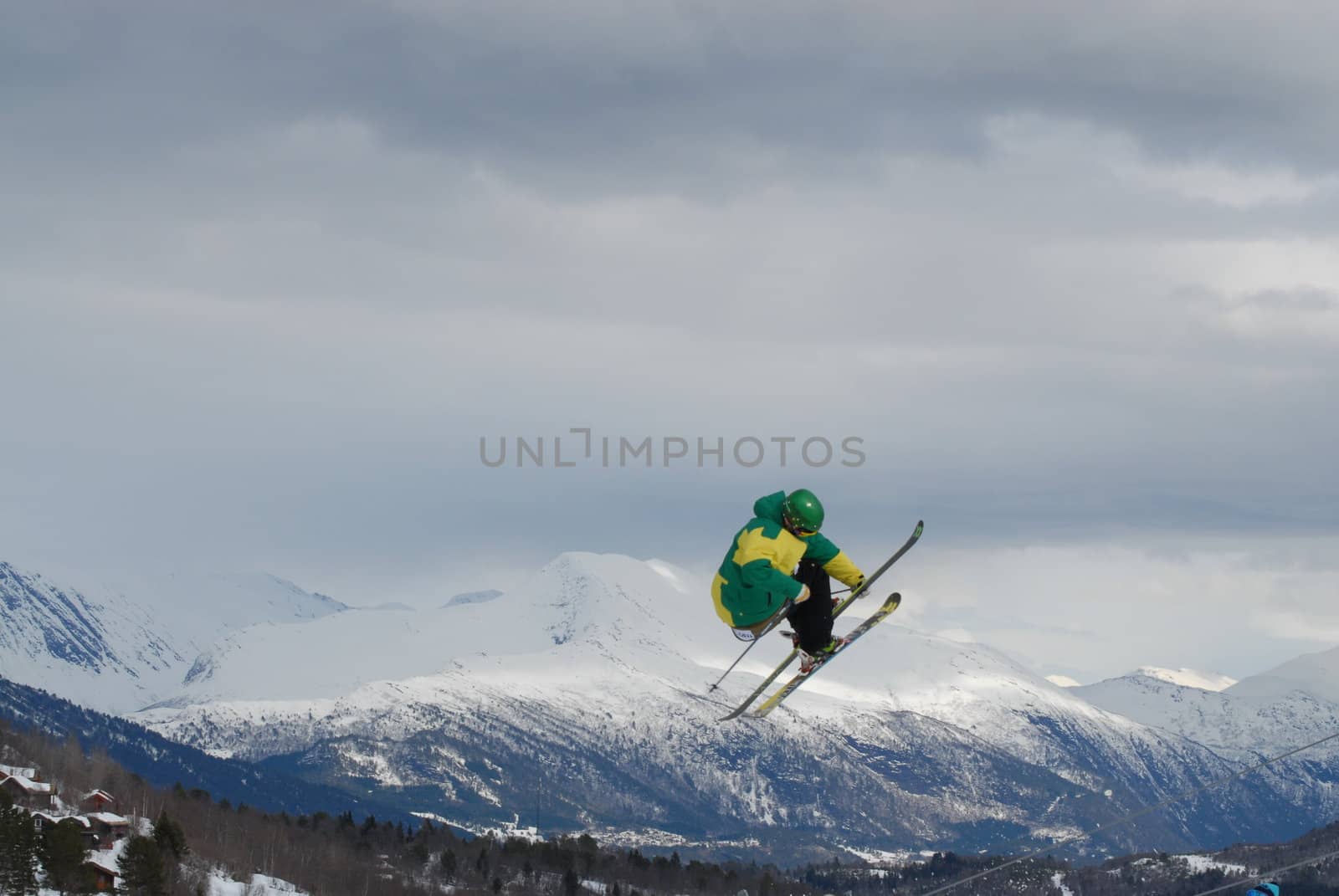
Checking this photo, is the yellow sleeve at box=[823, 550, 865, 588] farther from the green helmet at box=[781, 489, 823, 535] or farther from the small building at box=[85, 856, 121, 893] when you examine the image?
the small building at box=[85, 856, 121, 893]

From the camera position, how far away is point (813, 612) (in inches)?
1516

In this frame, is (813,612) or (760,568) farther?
(813,612)

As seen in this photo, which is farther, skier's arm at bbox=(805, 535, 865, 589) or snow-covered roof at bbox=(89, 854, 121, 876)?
snow-covered roof at bbox=(89, 854, 121, 876)

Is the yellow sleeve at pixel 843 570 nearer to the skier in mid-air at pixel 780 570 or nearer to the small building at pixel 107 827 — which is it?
the skier in mid-air at pixel 780 570

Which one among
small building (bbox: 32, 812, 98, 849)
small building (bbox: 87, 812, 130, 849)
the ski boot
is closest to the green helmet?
the ski boot

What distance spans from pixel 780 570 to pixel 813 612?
2.65m

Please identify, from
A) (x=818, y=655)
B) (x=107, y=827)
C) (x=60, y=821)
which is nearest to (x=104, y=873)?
(x=60, y=821)

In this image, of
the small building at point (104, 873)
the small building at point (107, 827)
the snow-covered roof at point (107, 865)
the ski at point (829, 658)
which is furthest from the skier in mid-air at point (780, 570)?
the small building at point (107, 827)

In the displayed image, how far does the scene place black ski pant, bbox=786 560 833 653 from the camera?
3797 cm

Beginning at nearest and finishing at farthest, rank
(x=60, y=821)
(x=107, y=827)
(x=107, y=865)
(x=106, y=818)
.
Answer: (x=60, y=821) → (x=107, y=865) → (x=106, y=818) → (x=107, y=827)

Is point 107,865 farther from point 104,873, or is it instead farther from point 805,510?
point 805,510

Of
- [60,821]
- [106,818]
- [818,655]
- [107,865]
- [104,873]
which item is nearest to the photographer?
[818,655]

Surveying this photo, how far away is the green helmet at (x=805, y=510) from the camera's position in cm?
3572

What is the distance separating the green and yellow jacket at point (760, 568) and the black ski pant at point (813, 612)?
69 cm
